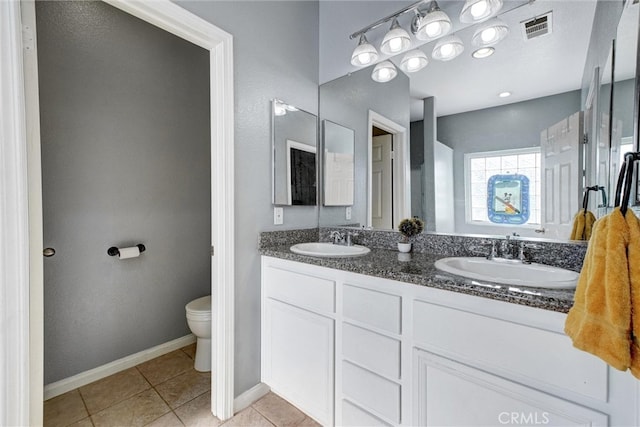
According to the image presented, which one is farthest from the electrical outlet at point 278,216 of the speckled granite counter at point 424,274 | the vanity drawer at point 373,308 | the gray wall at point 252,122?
the vanity drawer at point 373,308

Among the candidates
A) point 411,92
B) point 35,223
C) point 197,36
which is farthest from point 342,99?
point 35,223

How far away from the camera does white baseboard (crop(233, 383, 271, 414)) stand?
1.61 m

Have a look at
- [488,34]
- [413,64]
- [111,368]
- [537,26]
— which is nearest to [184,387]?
[111,368]

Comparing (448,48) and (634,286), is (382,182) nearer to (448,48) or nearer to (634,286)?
(448,48)

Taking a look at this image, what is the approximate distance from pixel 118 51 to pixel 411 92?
202 cm

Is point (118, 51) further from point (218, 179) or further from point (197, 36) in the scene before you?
point (218, 179)

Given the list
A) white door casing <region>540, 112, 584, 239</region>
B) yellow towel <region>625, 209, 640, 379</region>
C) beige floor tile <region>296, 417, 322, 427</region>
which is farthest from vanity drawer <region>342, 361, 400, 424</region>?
white door casing <region>540, 112, 584, 239</region>

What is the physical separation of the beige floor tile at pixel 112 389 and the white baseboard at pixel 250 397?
660 mm

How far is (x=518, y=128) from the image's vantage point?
1384 mm

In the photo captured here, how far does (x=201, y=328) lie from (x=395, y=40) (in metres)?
2.21

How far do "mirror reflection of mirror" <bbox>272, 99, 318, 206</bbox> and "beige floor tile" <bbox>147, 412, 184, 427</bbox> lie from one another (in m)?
1.32

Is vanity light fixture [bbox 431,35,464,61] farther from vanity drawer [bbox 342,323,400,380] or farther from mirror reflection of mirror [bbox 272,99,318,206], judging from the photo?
vanity drawer [bbox 342,323,400,380]

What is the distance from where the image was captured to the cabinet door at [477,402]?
2.74 ft

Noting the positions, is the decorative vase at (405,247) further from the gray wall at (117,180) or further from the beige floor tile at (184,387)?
the gray wall at (117,180)
